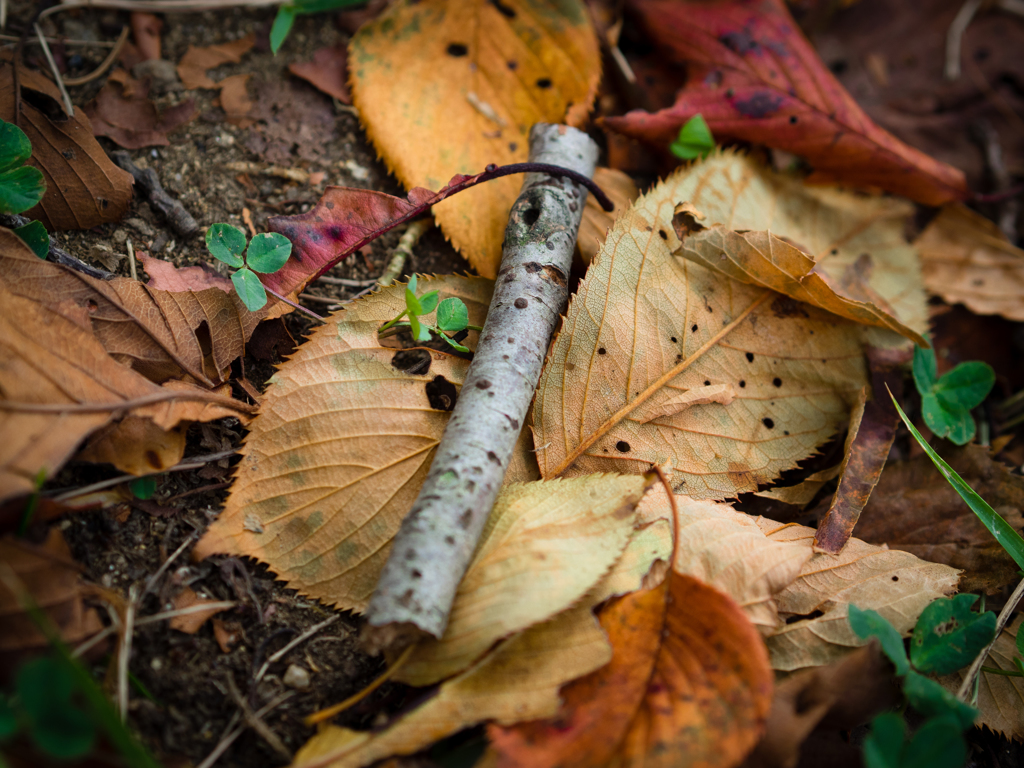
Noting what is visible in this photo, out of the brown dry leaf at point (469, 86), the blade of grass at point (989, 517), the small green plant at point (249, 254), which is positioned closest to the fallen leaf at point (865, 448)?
the blade of grass at point (989, 517)

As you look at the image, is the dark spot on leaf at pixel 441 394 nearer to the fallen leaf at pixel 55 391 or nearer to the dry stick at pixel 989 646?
the fallen leaf at pixel 55 391

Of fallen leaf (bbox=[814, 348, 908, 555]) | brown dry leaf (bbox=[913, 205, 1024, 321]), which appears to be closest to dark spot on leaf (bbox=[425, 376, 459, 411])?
fallen leaf (bbox=[814, 348, 908, 555])

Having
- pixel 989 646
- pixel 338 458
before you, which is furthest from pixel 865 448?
pixel 338 458

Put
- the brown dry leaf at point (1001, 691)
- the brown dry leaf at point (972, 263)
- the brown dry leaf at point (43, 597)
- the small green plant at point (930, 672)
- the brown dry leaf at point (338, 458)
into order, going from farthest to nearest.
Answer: the brown dry leaf at point (972, 263) → the brown dry leaf at point (1001, 691) → the brown dry leaf at point (338, 458) → the small green plant at point (930, 672) → the brown dry leaf at point (43, 597)

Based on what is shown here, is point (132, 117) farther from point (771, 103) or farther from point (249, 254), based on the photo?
point (771, 103)

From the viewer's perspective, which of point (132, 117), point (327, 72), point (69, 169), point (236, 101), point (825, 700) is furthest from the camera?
point (327, 72)

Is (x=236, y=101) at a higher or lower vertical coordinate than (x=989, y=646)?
higher
